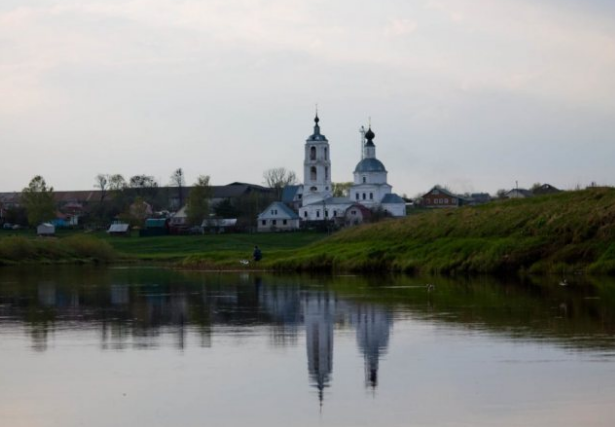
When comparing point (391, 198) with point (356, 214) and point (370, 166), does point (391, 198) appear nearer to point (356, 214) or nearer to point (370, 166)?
point (370, 166)

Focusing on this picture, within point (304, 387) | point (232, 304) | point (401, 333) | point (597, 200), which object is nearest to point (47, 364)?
point (304, 387)

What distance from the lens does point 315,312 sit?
31562 millimetres

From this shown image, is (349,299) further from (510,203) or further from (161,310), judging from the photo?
(510,203)

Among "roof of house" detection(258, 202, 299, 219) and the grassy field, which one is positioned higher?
"roof of house" detection(258, 202, 299, 219)

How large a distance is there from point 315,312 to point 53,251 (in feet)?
201

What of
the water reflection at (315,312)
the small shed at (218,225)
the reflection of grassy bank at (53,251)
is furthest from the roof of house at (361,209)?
the water reflection at (315,312)

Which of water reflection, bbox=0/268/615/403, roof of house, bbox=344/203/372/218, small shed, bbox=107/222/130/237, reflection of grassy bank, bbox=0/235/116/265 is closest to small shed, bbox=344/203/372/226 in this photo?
roof of house, bbox=344/203/372/218

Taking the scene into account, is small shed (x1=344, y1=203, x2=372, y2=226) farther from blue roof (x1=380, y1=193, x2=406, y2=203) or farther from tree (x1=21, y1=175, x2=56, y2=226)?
tree (x1=21, y1=175, x2=56, y2=226)

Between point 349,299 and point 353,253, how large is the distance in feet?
83.6

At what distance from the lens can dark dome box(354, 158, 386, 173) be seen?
599ft

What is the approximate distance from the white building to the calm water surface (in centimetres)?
14212

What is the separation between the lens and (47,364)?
69.0 ft

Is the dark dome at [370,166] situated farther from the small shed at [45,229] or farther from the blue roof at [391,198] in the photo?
the small shed at [45,229]

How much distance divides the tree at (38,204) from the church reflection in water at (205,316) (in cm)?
10963
